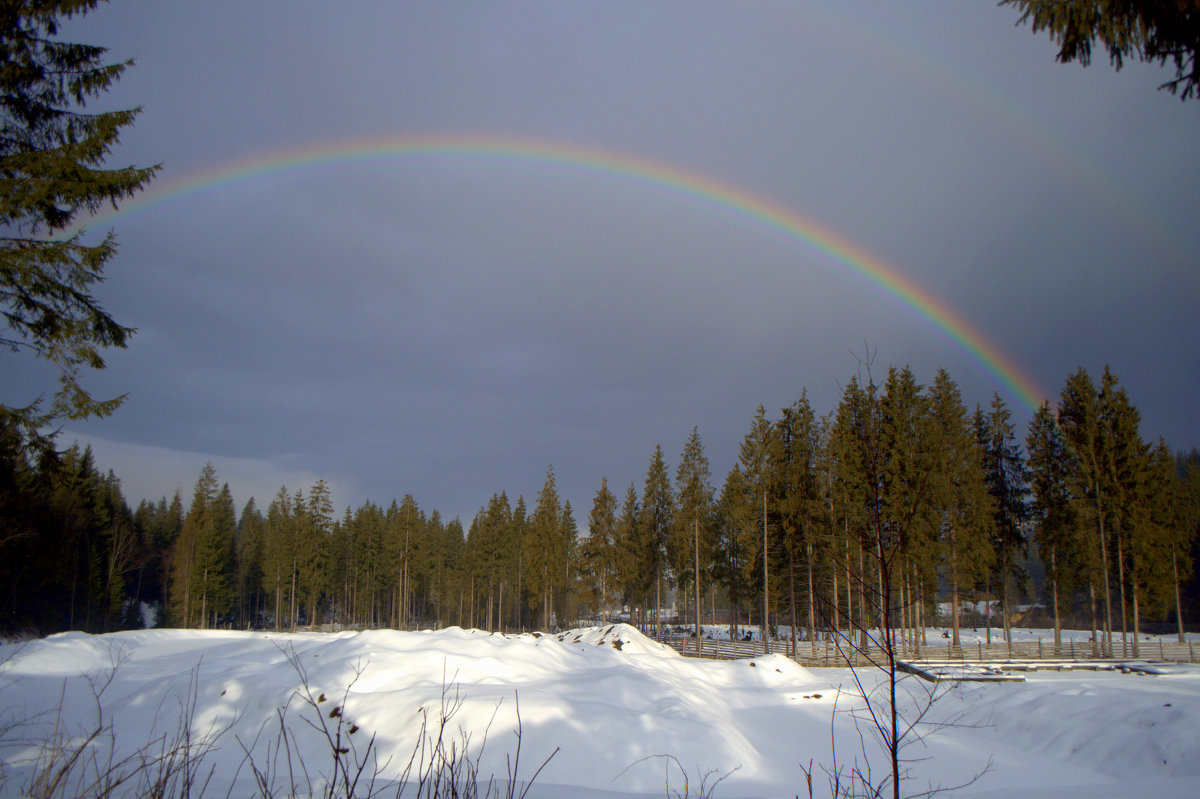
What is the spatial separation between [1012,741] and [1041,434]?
2454cm

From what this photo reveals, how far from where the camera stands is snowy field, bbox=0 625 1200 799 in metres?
9.31

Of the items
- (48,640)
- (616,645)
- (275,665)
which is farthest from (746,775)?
Result: (48,640)

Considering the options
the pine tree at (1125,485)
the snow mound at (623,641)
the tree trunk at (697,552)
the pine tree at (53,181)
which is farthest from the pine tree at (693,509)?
the pine tree at (53,181)

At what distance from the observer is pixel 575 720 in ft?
35.5

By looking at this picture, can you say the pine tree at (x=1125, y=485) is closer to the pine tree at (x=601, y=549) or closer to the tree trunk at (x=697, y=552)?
the tree trunk at (x=697, y=552)

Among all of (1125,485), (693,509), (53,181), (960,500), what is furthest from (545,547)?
(53,181)

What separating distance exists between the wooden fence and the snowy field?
10.4m

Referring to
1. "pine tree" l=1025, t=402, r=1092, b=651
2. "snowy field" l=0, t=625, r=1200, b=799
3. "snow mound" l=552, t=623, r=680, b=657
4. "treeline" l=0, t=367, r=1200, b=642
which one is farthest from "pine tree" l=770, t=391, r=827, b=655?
"snowy field" l=0, t=625, r=1200, b=799

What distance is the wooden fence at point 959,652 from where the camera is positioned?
29.3 m

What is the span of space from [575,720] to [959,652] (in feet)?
83.2

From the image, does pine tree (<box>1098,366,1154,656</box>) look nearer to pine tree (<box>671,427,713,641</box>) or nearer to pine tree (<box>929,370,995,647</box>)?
pine tree (<box>929,370,995,647</box>)

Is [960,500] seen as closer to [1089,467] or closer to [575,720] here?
[1089,467]

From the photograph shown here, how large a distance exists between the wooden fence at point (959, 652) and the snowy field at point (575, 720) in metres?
10.4

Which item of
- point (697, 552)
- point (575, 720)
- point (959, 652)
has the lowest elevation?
point (959, 652)
